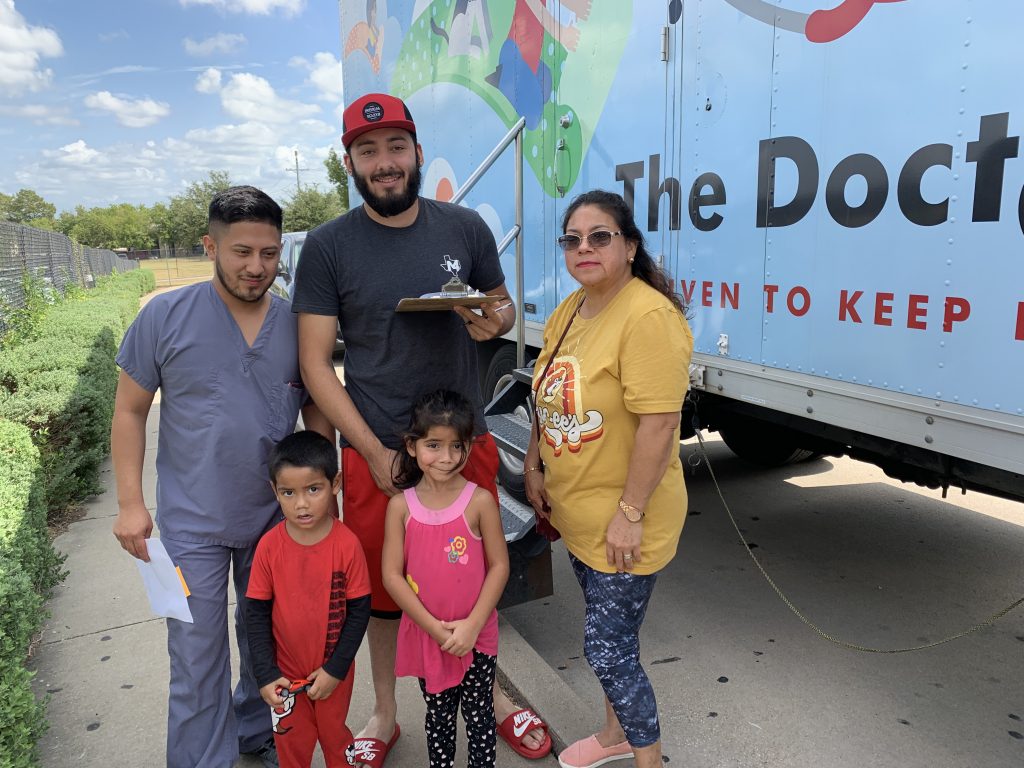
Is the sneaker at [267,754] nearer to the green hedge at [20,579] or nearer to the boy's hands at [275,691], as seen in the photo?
the boy's hands at [275,691]

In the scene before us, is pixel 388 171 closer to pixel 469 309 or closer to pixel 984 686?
pixel 469 309

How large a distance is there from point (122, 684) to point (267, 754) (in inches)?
38.9

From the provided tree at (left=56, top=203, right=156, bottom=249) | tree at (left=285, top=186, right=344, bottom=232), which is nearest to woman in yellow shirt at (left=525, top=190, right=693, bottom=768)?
tree at (left=285, top=186, right=344, bottom=232)

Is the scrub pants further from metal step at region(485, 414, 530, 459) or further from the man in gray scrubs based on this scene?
metal step at region(485, 414, 530, 459)

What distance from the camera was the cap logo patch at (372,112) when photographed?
2021 millimetres

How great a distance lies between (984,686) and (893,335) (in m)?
1.65

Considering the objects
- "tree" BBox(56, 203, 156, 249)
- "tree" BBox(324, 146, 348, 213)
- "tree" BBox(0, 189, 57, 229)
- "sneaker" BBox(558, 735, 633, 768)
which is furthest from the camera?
"tree" BBox(56, 203, 156, 249)

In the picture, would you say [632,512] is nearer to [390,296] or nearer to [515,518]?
[390,296]

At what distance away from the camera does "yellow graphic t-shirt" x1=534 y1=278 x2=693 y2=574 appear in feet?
5.90

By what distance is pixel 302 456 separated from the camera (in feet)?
6.39

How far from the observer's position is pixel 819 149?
7.80ft

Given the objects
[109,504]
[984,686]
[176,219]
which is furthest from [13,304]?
[176,219]

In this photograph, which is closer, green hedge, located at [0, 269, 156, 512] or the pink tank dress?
the pink tank dress

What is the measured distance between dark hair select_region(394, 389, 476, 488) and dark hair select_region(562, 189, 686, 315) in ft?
1.89
